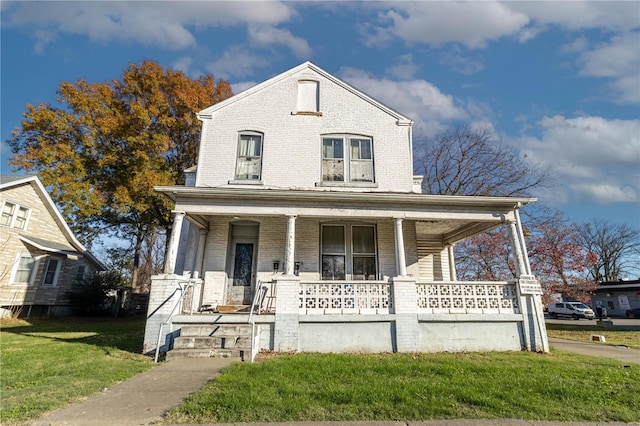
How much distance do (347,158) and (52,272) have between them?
16.6m

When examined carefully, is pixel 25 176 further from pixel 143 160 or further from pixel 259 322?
pixel 259 322

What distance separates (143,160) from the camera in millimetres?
18703

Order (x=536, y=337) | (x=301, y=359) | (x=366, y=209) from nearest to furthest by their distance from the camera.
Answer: (x=301, y=359), (x=536, y=337), (x=366, y=209)

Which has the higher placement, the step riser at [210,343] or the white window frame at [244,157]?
the white window frame at [244,157]

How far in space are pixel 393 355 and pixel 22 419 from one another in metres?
6.41

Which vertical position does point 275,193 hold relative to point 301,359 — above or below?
above

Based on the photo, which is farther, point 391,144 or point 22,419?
point 391,144

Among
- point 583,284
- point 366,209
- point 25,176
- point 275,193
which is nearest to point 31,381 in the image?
point 275,193

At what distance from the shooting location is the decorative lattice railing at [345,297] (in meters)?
8.22

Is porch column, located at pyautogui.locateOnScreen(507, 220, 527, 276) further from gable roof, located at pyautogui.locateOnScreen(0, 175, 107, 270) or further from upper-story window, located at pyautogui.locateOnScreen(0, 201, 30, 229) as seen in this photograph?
upper-story window, located at pyautogui.locateOnScreen(0, 201, 30, 229)

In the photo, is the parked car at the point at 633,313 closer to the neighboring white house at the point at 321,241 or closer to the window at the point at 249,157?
the neighboring white house at the point at 321,241

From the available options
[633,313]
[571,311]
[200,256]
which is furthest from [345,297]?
[633,313]

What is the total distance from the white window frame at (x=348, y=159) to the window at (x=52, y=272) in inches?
614

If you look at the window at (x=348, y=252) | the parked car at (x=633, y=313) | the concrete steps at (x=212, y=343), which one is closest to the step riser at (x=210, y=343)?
the concrete steps at (x=212, y=343)
